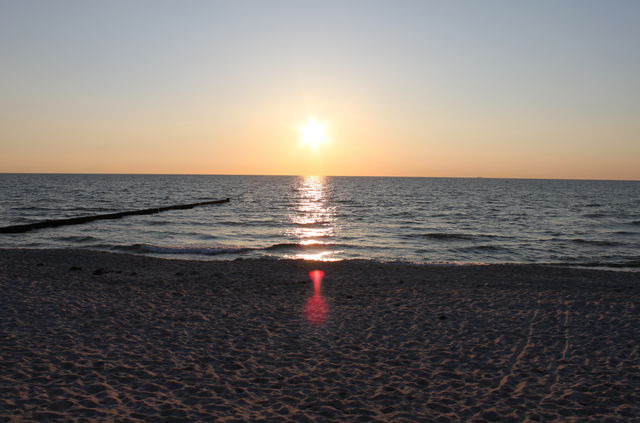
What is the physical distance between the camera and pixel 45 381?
7.45 metres

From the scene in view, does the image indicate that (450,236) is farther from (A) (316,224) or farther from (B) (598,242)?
(A) (316,224)

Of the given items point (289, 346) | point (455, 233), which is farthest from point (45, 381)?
point (455, 233)

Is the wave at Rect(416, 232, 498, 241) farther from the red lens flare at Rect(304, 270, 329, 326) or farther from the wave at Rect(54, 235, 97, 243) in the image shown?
the wave at Rect(54, 235, 97, 243)

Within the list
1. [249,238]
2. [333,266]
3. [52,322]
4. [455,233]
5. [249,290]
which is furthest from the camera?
[455,233]

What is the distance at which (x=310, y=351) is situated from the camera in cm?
938

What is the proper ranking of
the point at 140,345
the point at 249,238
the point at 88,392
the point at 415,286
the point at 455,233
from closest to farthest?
the point at 88,392 → the point at 140,345 → the point at 415,286 → the point at 249,238 → the point at 455,233

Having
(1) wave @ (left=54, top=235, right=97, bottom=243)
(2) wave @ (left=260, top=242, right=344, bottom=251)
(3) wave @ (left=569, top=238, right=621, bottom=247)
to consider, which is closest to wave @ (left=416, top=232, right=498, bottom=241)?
(3) wave @ (left=569, top=238, right=621, bottom=247)

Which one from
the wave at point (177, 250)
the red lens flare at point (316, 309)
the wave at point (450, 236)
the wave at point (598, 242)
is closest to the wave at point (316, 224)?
the wave at point (450, 236)

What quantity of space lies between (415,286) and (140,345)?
999cm

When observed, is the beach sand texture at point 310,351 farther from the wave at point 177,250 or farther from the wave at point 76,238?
the wave at point 76,238

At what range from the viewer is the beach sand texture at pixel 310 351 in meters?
6.92

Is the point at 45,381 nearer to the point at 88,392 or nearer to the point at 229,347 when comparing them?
the point at 88,392

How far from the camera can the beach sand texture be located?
692 cm

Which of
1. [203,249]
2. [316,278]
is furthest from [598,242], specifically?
[203,249]
